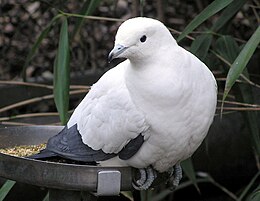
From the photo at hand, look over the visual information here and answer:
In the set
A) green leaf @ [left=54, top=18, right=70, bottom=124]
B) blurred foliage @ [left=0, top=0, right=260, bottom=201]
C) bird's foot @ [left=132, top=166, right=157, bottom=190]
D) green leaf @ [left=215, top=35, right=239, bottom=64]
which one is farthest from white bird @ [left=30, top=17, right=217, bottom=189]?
green leaf @ [left=215, top=35, right=239, bottom=64]

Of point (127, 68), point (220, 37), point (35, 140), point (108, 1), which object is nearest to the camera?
point (127, 68)

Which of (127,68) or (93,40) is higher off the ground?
(127,68)

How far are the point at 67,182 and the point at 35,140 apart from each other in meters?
0.32

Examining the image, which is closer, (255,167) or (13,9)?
(255,167)

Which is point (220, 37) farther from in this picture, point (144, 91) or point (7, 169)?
point (7, 169)

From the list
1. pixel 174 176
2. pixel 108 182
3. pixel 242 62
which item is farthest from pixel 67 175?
pixel 242 62

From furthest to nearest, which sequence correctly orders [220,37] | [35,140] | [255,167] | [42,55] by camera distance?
[42,55], [255,167], [220,37], [35,140]

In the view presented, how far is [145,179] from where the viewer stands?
153 centimetres

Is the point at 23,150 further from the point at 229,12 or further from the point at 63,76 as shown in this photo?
the point at 229,12

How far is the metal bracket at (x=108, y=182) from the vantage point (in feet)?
4.58

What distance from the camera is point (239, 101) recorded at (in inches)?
83.1

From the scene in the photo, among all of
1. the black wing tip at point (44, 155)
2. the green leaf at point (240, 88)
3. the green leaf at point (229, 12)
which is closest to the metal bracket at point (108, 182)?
the black wing tip at point (44, 155)

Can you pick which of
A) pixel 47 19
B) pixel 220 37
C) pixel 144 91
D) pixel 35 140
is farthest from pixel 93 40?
pixel 144 91

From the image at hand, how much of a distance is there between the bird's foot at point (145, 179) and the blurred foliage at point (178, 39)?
0.69ft
